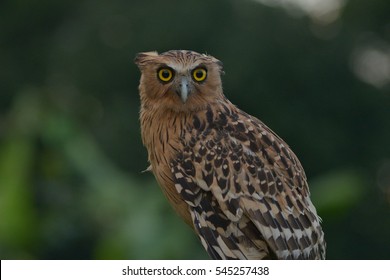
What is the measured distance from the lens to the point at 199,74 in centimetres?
725

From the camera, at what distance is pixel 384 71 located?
3012 centimetres

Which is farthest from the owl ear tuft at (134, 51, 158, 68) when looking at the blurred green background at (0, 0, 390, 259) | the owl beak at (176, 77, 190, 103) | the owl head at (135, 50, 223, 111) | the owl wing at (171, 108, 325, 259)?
the blurred green background at (0, 0, 390, 259)

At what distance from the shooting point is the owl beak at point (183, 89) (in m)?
7.13

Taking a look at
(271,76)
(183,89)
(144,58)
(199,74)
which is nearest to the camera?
(183,89)

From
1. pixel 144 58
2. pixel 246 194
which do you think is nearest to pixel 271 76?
pixel 144 58

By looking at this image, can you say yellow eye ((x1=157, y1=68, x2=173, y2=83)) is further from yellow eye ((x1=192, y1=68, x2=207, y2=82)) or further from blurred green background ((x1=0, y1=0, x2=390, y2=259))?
blurred green background ((x1=0, y1=0, x2=390, y2=259))

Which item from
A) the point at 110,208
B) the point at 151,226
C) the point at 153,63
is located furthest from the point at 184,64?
the point at 110,208

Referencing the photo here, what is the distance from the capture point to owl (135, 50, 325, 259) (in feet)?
23.0

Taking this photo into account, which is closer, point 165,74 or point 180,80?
point 180,80

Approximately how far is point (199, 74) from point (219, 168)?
57 cm

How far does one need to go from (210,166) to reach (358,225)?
23.4 m

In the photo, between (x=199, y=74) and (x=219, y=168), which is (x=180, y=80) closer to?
(x=199, y=74)

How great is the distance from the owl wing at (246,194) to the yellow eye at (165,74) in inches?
15.4

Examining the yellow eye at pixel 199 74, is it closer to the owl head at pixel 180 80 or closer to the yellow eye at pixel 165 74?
the owl head at pixel 180 80
